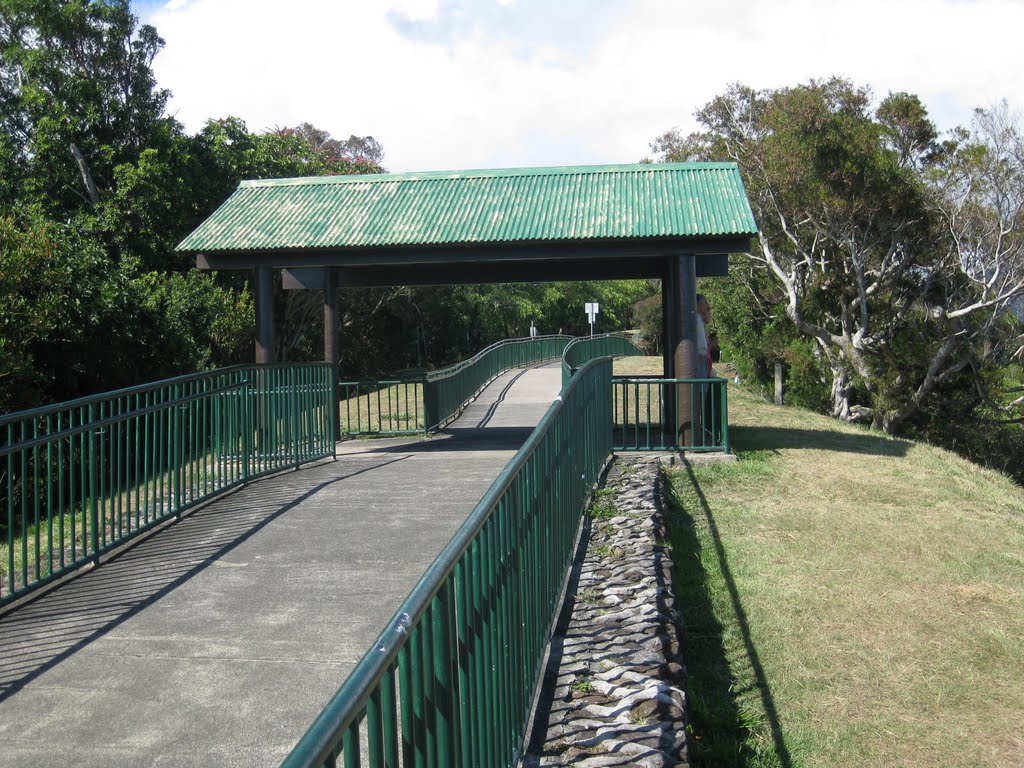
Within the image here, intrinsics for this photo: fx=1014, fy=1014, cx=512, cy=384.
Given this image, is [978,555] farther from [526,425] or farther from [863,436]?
[526,425]

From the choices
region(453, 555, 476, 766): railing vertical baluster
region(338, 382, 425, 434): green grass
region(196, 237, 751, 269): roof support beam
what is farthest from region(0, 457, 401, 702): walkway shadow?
region(338, 382, 425, 434): green grass

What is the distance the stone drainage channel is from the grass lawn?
37 centimetres

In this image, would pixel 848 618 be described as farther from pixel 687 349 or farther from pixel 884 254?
pixel 884 254

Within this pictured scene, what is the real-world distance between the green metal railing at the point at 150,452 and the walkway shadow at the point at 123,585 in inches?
6.5

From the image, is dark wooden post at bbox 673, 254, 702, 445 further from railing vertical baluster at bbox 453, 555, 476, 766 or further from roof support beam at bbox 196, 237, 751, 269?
railing vertical baluster at bbox 453, 555, 476, 766

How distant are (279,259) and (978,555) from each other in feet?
31.1

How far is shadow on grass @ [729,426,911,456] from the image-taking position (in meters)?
14.7

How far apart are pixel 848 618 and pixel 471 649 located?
425cm

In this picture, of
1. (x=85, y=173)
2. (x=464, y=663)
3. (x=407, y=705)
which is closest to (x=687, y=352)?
(x=464, y=663)

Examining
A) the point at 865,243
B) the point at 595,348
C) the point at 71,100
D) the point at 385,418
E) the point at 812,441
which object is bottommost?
the point at 812,441

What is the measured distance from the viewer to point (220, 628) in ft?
19.1

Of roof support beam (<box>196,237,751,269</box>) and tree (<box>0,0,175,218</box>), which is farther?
tree (<box>0,0,175,218</box>)

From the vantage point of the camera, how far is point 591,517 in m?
8.52

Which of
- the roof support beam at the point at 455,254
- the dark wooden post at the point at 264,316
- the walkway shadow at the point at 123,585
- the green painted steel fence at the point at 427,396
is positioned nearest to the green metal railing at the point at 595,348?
the green painted steel fence at the point at 427,396
